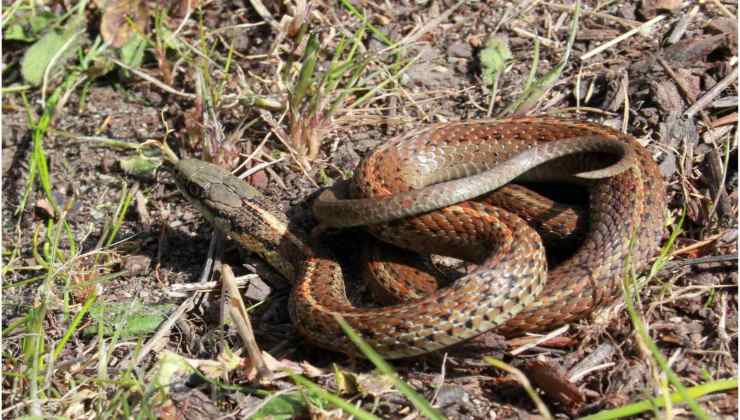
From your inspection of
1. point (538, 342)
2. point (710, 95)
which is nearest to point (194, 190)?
point (538, 342)

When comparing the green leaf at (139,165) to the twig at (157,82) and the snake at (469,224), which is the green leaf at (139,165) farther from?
the snake at (469,224)

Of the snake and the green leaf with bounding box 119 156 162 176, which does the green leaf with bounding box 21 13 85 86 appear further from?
the snake

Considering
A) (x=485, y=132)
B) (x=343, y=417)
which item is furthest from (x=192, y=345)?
(x=485, y=132)

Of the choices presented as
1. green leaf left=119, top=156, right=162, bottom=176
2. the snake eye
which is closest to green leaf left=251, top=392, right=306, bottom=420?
the snake eye

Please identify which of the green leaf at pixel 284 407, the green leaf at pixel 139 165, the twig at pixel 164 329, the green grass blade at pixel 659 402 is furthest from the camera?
the green leaf at pixel 139 165

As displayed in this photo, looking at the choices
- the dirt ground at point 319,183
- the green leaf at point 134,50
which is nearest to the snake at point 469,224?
the dirt ground at point 319,183

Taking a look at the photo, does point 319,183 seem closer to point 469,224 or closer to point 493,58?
point 469,224
